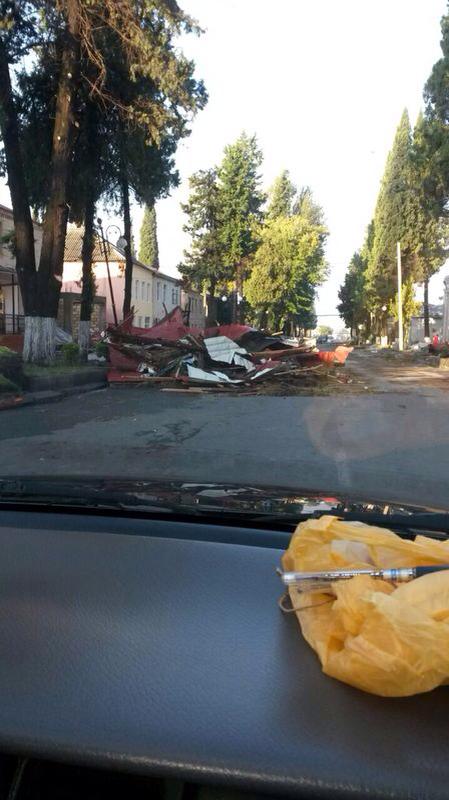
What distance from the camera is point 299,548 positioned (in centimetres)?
206

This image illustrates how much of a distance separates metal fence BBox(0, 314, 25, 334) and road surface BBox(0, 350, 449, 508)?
18318 millimetres

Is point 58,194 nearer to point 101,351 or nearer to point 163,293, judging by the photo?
point 101,351

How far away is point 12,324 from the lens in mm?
33219

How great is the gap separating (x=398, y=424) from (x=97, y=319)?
3967 centimetres

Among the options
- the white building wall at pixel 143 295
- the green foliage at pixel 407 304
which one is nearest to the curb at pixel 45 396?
the white building wall at pixel 143 295

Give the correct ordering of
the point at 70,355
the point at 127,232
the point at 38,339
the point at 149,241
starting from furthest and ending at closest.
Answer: the point at 149,241 → the point at 127,232 → the point at 70,355 → the point at 38,339

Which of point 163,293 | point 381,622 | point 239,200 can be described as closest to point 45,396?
point 381,622

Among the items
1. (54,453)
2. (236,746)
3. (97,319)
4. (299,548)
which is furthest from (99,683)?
(97,319)

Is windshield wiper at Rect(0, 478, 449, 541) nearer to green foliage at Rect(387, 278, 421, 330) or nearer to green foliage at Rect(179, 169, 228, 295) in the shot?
green foliage at Rect(179, 169, 228, 295)

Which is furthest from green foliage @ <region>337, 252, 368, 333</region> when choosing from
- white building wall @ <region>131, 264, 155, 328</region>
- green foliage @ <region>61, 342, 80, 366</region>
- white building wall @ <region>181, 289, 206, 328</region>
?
green foliage @ <region>61, 342, 80, 366</region>

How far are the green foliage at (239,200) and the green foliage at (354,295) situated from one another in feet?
82.8

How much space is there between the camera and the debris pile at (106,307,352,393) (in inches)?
731

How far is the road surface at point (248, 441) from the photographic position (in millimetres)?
7273

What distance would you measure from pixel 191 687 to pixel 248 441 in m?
7.92
